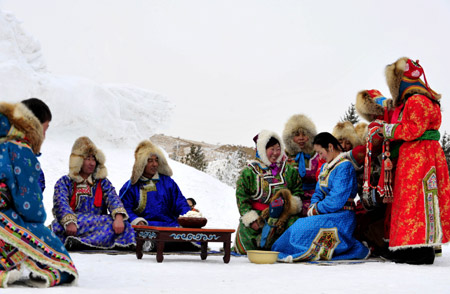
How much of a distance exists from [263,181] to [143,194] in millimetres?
1642

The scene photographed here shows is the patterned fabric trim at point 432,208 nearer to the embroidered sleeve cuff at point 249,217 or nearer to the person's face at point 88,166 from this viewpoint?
the embroidered sleeve cuff at point 249,217

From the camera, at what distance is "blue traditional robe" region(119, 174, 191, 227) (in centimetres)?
618

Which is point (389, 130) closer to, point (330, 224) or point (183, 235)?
point (330, 224)

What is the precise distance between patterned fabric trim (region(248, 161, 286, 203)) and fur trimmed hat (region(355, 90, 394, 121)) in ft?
3.84

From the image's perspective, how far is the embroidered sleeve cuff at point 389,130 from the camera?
15.9ft

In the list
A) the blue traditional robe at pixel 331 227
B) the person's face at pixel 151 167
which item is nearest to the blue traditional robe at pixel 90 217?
the person's face at pixel 151 167

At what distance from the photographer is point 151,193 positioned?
625 centimetres

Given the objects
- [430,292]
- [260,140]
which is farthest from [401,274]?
[260,140]

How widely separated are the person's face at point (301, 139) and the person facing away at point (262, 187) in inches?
18.2

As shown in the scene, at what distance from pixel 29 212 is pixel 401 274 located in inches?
113

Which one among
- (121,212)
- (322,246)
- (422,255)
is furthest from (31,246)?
(422,255)

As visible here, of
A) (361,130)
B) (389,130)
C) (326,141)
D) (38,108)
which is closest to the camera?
(38,108)

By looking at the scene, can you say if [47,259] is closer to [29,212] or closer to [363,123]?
[29,212]

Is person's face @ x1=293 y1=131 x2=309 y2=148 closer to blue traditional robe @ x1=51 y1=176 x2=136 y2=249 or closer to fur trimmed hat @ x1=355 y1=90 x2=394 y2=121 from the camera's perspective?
fur trimmed hat @ x1=355 y1=90 x2=394 y2=121
